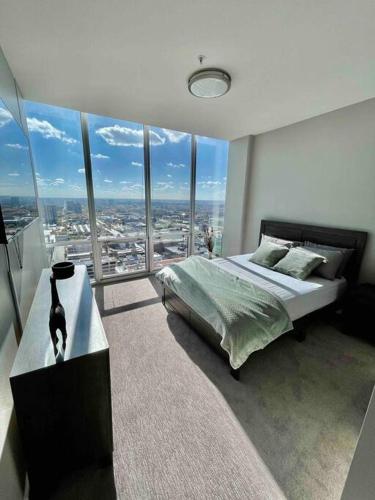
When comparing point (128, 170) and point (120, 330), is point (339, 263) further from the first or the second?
point (128, 170)

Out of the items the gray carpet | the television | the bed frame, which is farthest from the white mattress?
the television

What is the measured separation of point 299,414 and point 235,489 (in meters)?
0.69

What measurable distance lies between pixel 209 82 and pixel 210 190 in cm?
258

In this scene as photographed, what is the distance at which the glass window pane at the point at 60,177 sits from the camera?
2.69 meters

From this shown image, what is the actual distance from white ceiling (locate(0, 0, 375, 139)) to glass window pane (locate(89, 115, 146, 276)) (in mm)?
684

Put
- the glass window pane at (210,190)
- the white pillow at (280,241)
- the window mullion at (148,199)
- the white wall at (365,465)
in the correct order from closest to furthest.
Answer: the white wall at (365,465) → the white pillow at (280,241) → the window mullion at (148,199) → the glass window pane at (210,190)

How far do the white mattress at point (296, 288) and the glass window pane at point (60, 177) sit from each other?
8.27 ft

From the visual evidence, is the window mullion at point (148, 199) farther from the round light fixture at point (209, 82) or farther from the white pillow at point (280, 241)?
the white pillow at point (280, 241)

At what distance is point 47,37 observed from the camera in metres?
1.49

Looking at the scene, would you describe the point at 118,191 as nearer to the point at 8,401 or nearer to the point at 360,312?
the point at 8,401

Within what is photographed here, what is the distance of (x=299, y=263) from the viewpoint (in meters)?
2.59

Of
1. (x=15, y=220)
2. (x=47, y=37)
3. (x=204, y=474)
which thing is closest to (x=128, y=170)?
(x=47, y=37)

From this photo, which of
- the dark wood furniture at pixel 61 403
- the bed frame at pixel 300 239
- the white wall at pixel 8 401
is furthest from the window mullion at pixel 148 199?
the dark wood furniture at pixel 61 403

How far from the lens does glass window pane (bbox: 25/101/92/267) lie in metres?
2.69
